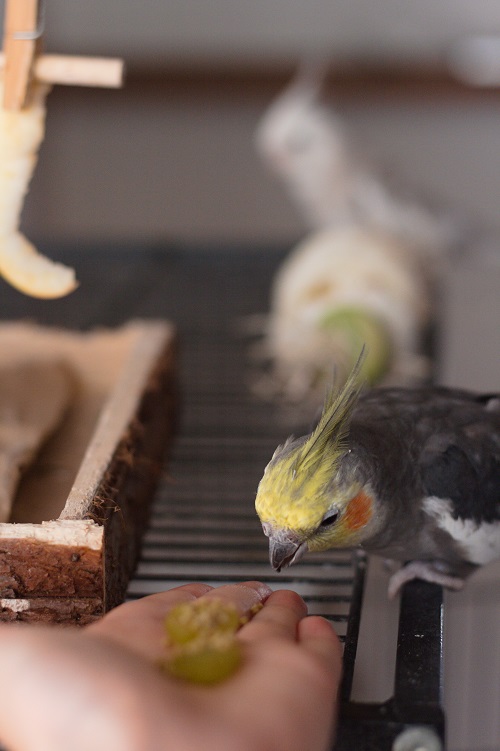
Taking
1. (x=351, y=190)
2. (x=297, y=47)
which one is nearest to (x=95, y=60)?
(x=351, y=190)

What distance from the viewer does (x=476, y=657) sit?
1717mm

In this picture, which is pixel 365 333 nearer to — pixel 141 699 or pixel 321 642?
pixel 321 642

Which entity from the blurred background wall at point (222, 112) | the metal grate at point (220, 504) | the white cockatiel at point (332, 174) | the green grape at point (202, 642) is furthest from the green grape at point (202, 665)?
the blurred background wall at point (222, 112)

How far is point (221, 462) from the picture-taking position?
3.31 feet

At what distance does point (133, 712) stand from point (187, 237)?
248cm

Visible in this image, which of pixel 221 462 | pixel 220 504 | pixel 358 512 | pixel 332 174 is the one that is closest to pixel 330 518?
pixel 358 512

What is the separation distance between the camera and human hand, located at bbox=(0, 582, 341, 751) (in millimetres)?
398

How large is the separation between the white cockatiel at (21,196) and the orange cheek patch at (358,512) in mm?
274

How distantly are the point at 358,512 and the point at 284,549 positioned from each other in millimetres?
61

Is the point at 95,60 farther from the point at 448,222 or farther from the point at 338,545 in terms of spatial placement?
the point at 448,222

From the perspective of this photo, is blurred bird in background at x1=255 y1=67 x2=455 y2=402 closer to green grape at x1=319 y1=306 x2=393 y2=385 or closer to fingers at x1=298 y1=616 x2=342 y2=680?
green grape at x1=319 y1=306 x2=393 y2=385

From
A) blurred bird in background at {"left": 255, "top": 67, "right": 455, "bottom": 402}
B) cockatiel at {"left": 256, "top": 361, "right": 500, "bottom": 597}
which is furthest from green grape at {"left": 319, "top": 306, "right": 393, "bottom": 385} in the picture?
cockatiel at {"left": 256, "top": 361, "right": 500, "bottom": 597}

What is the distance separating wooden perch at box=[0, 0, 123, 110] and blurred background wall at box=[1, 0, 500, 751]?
2101 millimetres

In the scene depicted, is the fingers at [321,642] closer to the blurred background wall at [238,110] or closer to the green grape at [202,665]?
the green grape at [202,665]
